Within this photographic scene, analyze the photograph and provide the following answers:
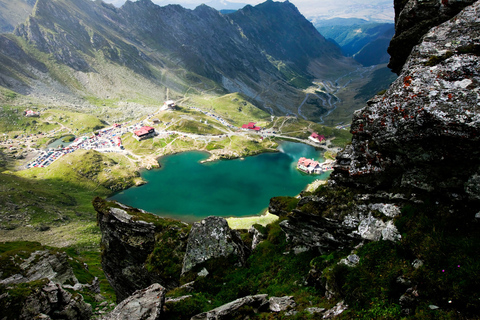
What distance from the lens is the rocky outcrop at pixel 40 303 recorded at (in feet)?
53.9

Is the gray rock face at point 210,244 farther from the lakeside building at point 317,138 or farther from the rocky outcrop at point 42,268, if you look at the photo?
the lakeside building at point 317,138

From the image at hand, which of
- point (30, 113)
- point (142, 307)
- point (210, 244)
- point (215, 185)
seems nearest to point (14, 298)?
point (142, 307)

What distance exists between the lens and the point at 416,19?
56.5 feet

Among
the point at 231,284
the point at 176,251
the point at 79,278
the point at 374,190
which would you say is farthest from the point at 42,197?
the point at 374,190

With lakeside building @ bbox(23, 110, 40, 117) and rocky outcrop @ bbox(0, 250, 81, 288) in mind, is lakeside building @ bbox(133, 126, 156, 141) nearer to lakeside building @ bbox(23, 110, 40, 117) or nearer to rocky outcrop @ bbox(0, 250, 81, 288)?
lakeside building @ bbox(23, 110, 40, 117)

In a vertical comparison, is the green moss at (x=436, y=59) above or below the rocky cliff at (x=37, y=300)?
above

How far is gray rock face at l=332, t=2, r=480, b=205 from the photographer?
38.0ft

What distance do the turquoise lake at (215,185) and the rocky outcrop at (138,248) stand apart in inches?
2104

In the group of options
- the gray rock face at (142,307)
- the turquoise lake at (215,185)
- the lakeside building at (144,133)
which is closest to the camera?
the gray rock face at (142,307)

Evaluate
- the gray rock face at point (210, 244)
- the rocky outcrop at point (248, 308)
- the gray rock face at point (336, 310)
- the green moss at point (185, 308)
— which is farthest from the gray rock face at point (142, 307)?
the gray rock face at point (336, 310)

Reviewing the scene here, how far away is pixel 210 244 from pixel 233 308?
8.25 metres

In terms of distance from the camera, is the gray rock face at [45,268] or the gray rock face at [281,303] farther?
the gray rock face at [45,268]

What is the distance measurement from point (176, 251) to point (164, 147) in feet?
400

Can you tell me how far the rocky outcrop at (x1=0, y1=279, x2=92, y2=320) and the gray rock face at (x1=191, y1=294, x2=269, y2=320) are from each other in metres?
11.6
